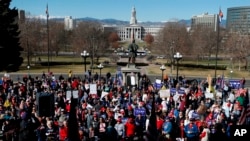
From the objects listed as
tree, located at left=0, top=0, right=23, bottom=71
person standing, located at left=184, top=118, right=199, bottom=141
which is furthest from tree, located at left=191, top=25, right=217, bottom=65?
person standing, located at left=184, top=118, right=199, bottom=141

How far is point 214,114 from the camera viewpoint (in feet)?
51.2

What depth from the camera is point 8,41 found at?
4547 cm

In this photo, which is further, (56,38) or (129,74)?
(56,38)

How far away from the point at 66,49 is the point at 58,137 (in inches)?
3637

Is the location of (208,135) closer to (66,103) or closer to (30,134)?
(30,134)

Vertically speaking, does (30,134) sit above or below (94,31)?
below

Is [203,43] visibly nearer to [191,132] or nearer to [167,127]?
[191,132]

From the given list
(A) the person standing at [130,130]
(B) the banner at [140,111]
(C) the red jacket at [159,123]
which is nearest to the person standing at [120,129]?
(A) the person standing at [130,130]

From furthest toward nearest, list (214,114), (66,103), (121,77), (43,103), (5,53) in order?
(5,53) → (121,77) → (66,103) → (214,114) → (43,103)

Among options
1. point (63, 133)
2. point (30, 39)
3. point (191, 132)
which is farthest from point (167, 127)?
point (30, 39)

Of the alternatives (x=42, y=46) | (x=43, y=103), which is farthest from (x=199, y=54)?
(x=43, y=103)

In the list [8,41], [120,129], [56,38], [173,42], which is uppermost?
[56,38]

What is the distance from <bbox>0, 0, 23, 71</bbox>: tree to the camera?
45000mm

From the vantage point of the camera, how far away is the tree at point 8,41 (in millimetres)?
45000
